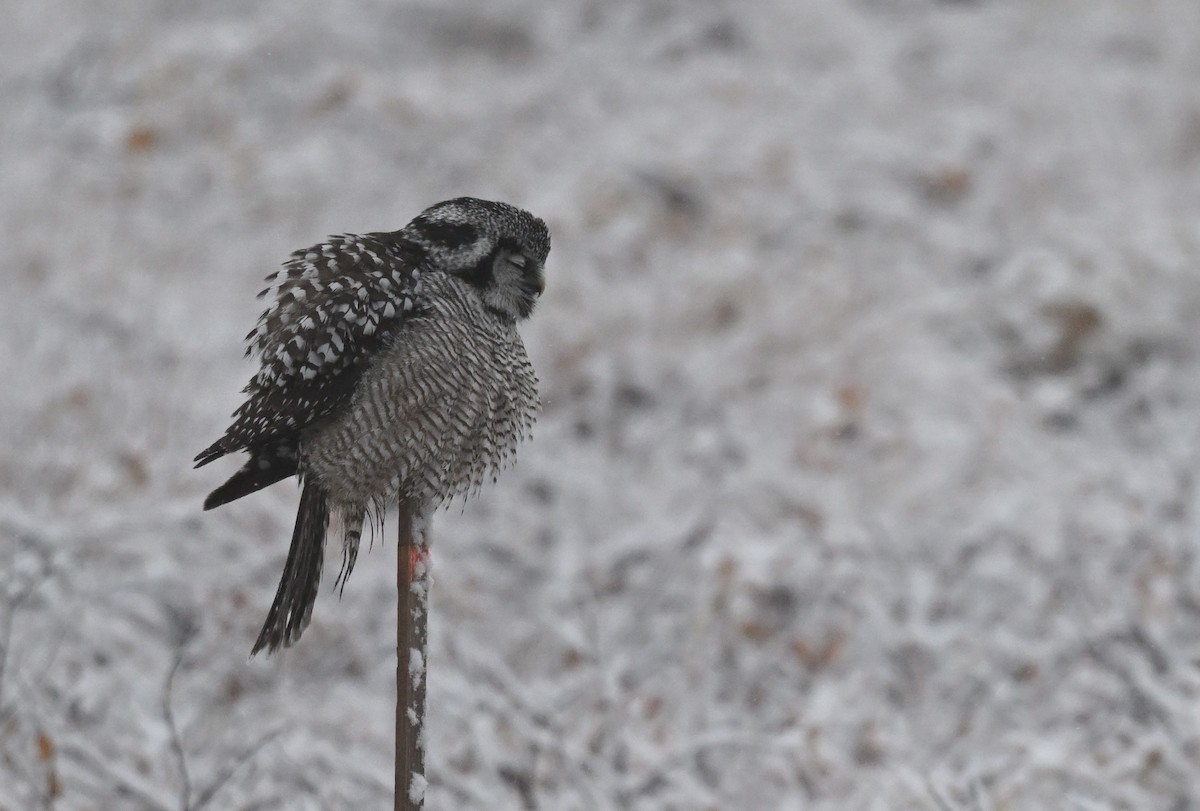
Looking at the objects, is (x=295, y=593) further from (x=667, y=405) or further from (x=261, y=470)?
(x=667, y=405)

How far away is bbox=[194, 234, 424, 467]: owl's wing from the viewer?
204cm

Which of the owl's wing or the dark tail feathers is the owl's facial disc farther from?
the dark tail feathers

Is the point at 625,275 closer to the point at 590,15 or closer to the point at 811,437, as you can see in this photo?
the point at 811,437

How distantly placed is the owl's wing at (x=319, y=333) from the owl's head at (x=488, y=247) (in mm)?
77

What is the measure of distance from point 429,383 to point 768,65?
25.4ft

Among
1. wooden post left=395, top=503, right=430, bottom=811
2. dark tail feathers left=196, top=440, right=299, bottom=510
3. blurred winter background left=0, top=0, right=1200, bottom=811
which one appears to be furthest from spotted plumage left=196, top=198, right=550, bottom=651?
blurred winter background left=0, top=0, right=1200, bottom=811

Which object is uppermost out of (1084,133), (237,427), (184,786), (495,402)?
(1084,133)

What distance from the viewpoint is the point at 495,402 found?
2258 mm

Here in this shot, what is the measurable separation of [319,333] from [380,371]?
13cm

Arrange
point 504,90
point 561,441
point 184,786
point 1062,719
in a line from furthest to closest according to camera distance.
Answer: point 504,90 → point 561,441 → point 1062,719 → point 184,786

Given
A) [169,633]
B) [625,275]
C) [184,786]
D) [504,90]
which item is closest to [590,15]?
[504,90]

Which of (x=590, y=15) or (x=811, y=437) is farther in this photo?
(x=590, y=15)

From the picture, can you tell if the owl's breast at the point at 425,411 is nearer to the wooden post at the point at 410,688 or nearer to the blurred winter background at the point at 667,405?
the wooden post at the point at 410,688

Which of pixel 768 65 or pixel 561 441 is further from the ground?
pixel 768 65
